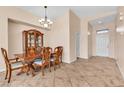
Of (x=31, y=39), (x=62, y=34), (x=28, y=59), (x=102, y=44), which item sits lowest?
(x=28, y=59)

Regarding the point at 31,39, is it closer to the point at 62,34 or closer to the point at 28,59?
the point at 62,34

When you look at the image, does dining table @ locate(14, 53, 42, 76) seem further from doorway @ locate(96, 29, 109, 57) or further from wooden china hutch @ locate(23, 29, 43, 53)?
doorway @ locate(96, 29, 109, 57)

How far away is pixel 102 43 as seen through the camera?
9.21 metres

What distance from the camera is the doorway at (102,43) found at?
8.86m

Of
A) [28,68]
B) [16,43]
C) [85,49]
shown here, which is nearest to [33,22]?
[16,43]

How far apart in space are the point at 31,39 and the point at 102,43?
6011mm

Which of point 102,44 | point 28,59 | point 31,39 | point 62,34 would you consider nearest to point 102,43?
point 102,44

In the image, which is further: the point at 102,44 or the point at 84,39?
the point at 102,44

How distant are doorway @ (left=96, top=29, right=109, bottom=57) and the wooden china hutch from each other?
17.5 ft

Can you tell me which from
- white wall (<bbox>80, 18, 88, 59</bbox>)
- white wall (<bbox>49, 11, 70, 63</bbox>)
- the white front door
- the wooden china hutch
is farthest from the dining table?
the white front door

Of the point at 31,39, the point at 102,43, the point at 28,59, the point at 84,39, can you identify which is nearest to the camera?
the point at 28,59

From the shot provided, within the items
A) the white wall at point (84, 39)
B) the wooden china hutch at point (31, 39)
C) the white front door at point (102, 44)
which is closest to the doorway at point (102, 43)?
the white front door at point (102, 44)

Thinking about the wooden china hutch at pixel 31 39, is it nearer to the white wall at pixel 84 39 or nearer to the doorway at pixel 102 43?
the white wall at pixel 84 39
